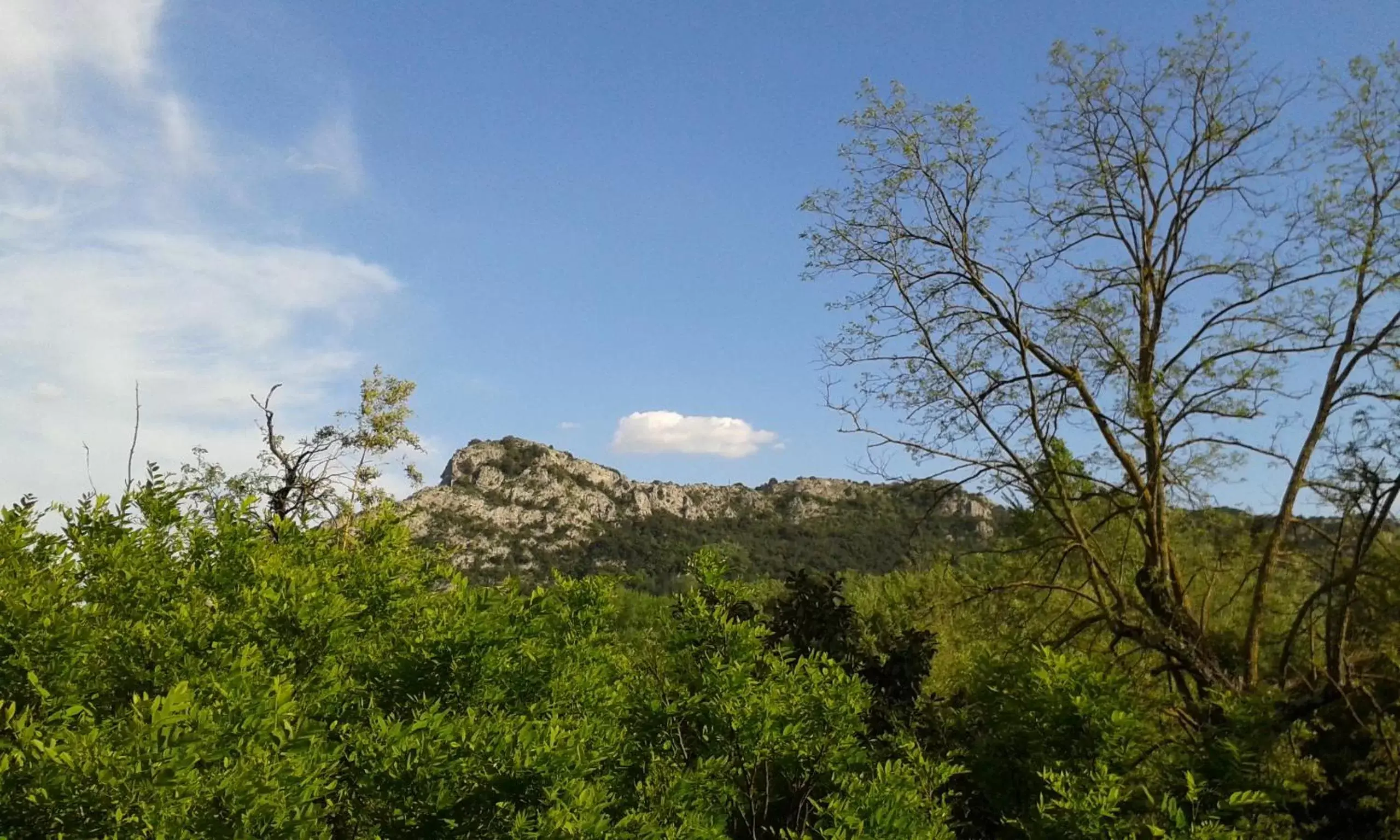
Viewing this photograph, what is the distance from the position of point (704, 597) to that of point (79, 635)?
3.71m

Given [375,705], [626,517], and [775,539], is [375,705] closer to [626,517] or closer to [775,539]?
[775,539]

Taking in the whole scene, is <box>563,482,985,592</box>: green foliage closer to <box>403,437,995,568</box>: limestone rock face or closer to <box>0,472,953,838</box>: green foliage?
<box>403,437,995,568</box>: limestone rock face

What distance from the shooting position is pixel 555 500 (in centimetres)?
6116

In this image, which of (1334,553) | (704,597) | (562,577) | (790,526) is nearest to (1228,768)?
(704,597)

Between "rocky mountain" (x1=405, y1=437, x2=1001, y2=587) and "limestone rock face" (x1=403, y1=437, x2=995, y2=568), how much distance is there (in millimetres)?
83

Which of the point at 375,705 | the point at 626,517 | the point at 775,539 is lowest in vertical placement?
the point at 375,705

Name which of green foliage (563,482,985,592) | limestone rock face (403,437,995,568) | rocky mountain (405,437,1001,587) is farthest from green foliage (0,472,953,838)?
limestone rock face (403,437,995,568)

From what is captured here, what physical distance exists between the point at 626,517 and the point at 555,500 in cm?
471

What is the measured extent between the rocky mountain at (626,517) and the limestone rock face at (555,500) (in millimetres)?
83

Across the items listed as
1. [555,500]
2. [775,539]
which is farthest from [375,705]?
[555,500]

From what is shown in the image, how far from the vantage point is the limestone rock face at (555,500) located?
54.5m

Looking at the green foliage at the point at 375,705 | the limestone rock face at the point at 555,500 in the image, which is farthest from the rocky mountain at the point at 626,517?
the green foliage at the point at 375,705

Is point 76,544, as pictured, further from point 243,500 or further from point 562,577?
point 562,577

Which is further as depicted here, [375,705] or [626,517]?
[626,517]
